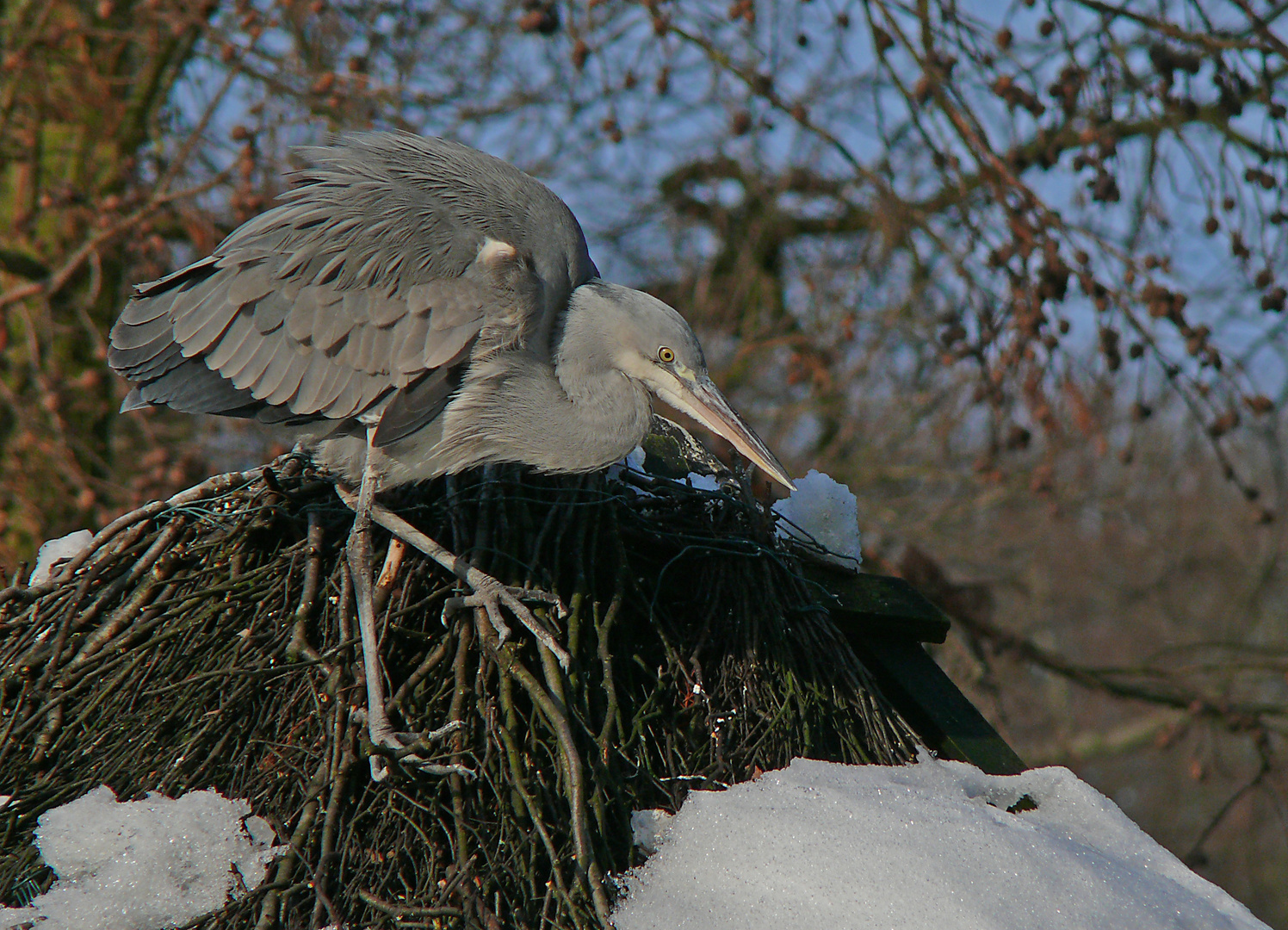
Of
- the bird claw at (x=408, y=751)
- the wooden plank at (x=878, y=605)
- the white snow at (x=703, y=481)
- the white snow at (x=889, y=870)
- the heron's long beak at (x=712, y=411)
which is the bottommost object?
the bird claw at (x=408, y=751)

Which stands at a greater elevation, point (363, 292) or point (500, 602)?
point (363, 292)

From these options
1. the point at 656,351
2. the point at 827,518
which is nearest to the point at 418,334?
the point at 656,351

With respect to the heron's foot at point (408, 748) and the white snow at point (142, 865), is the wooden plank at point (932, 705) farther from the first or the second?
the white snow at point (142, 865)

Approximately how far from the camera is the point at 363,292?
2.16 m

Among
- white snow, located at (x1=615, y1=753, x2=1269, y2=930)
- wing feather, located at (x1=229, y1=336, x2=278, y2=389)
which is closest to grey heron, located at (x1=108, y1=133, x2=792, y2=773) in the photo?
wing feather, located at (x1=229, y1=336, x2=278, y2=389)

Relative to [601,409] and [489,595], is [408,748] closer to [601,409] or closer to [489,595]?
[489,595]

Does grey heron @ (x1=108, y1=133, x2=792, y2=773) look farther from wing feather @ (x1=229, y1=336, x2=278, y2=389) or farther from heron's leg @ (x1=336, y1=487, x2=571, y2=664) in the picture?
heron's leg @ (x1=336, y1=487, x2=571, y2=664)

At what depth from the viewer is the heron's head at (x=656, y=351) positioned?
222 centimetres

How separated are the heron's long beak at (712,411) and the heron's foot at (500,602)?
0.61 m

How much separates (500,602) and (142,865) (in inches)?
25.0

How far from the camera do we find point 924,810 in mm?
1554

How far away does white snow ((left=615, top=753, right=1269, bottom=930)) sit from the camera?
138cm

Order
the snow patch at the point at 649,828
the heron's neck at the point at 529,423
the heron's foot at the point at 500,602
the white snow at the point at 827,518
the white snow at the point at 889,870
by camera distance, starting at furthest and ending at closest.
→ the white snow at the point at 827,518 < the heron's neck at the point at 529,423 < the heron's foot at the point at 500,602 < the snow patch at the point at 649,828 < the white snow at the point at 889,870

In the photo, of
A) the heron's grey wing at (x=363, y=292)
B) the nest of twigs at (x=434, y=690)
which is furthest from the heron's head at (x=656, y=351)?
the nest of twigs at (x=434, y=690)
